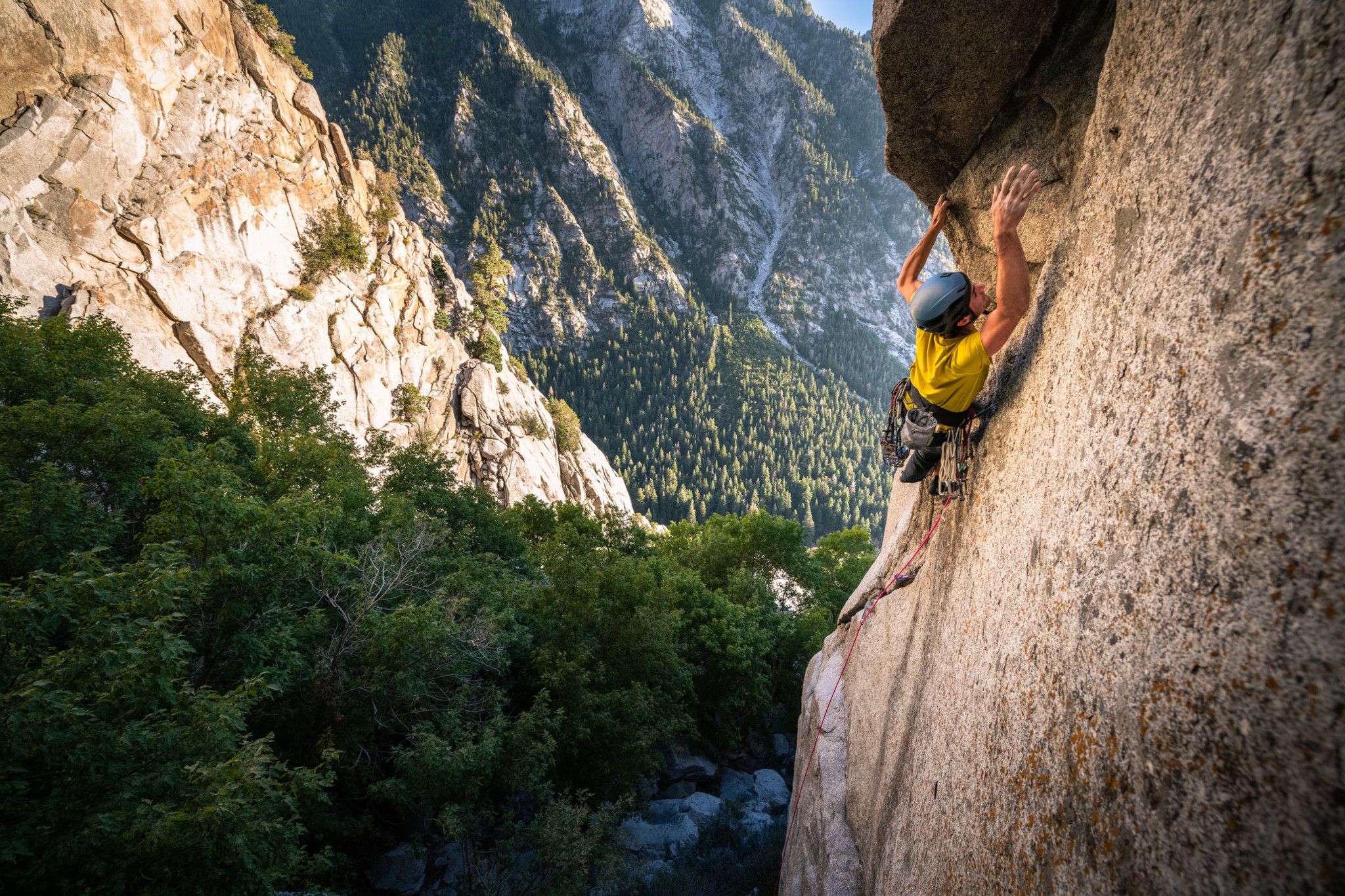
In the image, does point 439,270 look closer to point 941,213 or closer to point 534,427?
point 534,427

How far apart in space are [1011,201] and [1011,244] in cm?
29

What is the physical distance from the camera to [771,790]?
16.1 m

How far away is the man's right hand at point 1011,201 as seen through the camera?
349 centimetres

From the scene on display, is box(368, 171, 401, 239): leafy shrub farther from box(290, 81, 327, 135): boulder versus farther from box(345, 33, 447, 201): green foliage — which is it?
box(345, 33, 447, 201): green foliage

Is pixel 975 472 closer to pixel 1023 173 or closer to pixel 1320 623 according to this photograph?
pixel 1023 173

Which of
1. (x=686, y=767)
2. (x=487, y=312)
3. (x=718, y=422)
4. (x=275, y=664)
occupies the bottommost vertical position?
(x=275, y=664)

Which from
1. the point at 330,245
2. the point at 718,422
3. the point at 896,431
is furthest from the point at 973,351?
the point at 718,422

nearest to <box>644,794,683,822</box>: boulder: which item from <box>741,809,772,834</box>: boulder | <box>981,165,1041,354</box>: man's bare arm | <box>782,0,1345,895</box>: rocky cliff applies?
<box>741,809,772,834</box>: boulder

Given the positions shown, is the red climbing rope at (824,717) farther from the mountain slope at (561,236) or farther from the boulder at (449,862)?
the mountain slope at (561,236)

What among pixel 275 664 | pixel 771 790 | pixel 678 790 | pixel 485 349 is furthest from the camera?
pixel 485 349

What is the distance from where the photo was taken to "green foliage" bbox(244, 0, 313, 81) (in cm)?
3175

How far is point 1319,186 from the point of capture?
1.85 metres

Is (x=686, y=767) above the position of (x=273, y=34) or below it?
below

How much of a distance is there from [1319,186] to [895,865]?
556 cm
